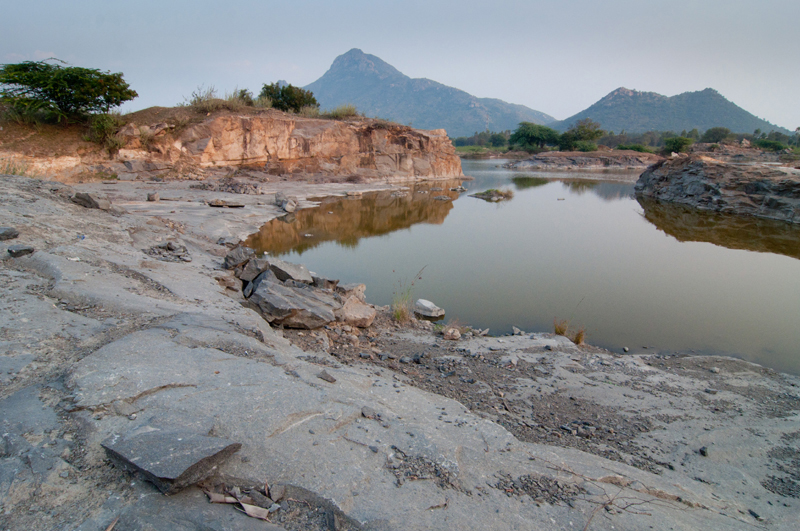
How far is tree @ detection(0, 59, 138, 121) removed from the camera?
15.6m

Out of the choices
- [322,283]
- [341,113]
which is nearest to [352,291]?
[322,283]

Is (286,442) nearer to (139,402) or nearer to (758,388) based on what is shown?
(139,402)

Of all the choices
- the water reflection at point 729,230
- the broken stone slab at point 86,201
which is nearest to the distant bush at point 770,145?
the water reflection at point 729,230

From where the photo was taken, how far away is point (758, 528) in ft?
7.93

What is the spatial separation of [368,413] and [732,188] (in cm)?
2586

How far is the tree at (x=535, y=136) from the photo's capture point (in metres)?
66.7

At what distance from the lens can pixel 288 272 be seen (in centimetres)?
641

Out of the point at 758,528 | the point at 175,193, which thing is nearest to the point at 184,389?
the point at 758,528

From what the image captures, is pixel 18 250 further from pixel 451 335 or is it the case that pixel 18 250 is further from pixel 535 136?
pixel 535 136

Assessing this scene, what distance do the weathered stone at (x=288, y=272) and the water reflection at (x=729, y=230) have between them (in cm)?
1457

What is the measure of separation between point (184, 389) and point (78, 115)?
2122 cm

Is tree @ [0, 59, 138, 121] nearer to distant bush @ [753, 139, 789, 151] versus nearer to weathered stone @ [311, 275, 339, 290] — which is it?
weathered stone @ [311, 275, 339, 290]

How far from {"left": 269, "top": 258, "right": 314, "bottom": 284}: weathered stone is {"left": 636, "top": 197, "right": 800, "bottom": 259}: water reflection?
1457cm

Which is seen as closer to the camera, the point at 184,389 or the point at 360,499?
the point at 360,499
